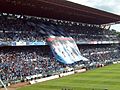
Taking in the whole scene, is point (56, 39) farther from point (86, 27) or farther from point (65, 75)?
point (86, 27)

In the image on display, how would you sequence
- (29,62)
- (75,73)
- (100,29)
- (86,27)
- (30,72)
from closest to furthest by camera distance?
(30,72) → (29,62) → (75,73) → (86,27) → (100,29)

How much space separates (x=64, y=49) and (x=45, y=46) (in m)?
3.94

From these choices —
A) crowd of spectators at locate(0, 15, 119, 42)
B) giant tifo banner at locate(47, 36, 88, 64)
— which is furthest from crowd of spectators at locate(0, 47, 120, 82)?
crowd of spectators at locate(0, 15, 119, 42)

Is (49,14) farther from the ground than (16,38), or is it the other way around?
(49,14)

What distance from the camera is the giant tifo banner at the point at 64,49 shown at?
53.4m

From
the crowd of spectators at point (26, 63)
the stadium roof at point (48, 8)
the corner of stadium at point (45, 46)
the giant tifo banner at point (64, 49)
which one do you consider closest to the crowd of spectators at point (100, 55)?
the corner of stadium at point (45, 46)

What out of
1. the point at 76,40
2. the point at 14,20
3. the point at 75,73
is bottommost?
the point at 75,73

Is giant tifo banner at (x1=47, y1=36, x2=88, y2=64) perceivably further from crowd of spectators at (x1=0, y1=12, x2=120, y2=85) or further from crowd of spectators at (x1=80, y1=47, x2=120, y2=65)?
crowd of spectators at (x1=80, y1=47, x2=120, y2=65)

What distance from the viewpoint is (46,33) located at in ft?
184

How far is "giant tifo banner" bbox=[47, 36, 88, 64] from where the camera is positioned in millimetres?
53409

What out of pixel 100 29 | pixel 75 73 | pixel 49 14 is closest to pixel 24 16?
pixel 49 14

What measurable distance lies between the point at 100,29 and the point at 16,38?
140ft

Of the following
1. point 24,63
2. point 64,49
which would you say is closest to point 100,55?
point 64,49

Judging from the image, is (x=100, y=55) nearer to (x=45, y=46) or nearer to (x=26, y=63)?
(x=45, y=46)
